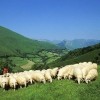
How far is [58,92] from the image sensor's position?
21.0 m

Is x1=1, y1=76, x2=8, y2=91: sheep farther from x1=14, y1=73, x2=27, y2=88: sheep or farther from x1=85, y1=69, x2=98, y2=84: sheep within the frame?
x1=85, y1=69, x2=98, y2=84: sheep

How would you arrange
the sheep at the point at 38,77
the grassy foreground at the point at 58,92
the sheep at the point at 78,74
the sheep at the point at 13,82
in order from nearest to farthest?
the grassy foreground at the point at 58,92, the sheep at the point at 78,74, the sheep at the point at 13,82, the sheep at the point at 38,77

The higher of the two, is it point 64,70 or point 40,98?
point 64,70

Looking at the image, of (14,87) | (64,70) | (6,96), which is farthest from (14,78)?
(64,70)

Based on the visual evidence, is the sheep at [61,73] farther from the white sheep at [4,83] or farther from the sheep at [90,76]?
the white sheep at [4,83]

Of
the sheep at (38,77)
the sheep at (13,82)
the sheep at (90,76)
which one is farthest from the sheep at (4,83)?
the sheep at (90,76)

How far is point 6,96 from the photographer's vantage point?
22234 millimetres

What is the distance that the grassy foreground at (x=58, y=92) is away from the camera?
66.0 ft

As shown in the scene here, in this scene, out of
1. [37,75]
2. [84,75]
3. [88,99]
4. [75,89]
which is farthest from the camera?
[37,75]

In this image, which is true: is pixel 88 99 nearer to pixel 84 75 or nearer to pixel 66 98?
pixel 66 98

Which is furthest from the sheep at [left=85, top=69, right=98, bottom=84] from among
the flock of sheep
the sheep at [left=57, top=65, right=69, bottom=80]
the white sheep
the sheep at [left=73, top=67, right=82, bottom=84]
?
the white sheep

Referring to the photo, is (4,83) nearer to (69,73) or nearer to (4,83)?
(4,83)

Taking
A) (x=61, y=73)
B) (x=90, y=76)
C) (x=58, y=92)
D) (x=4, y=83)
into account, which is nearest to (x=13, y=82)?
(x=4, y=83)

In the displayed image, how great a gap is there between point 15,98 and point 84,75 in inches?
246
